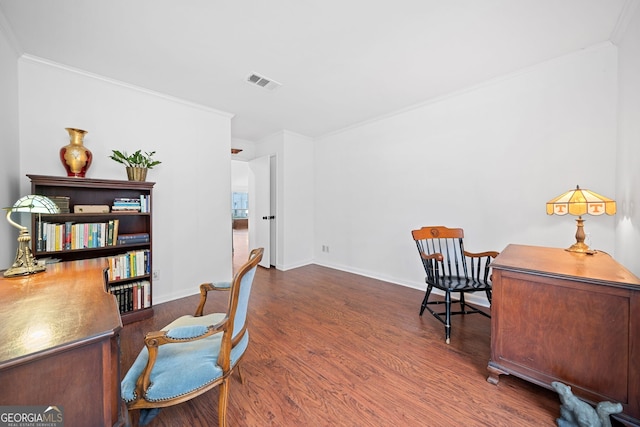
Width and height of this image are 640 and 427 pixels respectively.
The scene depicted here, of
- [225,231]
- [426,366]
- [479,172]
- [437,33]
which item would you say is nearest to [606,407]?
[426,366]

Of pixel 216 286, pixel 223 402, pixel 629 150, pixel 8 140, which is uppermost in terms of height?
pixel 8 140

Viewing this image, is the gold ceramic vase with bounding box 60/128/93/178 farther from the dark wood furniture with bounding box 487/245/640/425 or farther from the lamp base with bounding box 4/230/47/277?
the dark wood furniture with bounding box 487/245/640/425

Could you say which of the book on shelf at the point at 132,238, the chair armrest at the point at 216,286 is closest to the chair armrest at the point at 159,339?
the chair armrest at the point at 216,286

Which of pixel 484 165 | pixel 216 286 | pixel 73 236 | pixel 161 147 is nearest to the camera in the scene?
pixel 216 286

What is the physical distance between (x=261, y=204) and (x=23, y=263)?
3424 mm

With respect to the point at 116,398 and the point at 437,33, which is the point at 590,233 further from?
the point at 116,398

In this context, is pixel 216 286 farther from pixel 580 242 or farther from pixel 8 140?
pixel 580 242

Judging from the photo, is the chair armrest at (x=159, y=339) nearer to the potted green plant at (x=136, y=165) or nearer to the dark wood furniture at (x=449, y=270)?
the dark wood furniture at (x=449, y=270)

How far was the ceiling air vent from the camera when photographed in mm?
2673

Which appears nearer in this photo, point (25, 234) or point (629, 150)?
point (25, 234)

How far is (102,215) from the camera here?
8.25 feet

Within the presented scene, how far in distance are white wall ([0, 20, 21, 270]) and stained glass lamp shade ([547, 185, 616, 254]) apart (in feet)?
14.8

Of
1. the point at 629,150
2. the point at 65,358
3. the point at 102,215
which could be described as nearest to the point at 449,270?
the point at 629,150

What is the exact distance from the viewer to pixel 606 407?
1.26 meters
